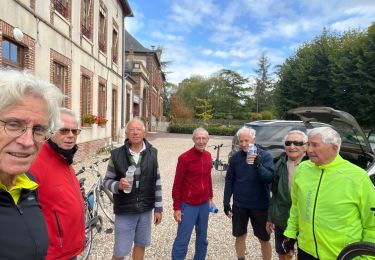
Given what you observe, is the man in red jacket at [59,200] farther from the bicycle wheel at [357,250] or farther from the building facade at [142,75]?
the building facade at [142,75]

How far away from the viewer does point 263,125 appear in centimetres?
808

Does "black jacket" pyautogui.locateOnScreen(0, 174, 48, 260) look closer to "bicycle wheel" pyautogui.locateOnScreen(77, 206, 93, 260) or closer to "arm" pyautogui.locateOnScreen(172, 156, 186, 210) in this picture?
"arm" pyautogui.locateOnScreen(172, 156, 186, 210)

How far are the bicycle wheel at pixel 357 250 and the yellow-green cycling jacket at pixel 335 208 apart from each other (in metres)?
0.07

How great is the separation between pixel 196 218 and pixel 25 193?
2676 mm

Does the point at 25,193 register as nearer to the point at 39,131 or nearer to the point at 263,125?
the point at 39,131

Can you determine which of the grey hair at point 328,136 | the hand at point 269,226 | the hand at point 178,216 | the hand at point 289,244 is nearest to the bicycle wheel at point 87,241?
the hand at point 178,216

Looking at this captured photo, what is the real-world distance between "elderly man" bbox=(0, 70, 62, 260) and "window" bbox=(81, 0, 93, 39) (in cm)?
1261

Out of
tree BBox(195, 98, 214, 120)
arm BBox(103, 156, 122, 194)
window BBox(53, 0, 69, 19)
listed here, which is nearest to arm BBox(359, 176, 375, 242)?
arm BBox(103, 156, 122, 194)

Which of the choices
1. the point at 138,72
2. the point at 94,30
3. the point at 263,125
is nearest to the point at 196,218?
the point at 263,125

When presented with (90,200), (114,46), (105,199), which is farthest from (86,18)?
(90,200)

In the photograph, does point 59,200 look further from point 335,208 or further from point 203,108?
point 203,108

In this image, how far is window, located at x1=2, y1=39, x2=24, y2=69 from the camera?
7750 mm

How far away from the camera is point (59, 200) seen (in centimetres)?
235

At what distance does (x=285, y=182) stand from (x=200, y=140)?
112 cm
